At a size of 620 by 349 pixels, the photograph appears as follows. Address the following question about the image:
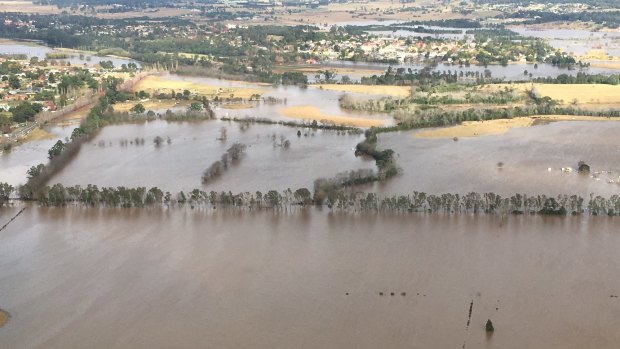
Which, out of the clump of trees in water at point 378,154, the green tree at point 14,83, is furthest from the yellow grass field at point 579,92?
the green tree at point 14,83

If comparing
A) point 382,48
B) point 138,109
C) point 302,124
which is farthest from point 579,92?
point 138,109

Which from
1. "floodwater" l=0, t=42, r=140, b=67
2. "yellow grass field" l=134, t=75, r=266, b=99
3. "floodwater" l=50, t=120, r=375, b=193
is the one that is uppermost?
"floodwater" l=0, t=42, r=140, b=67

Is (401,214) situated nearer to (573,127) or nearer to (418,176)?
(418,176)

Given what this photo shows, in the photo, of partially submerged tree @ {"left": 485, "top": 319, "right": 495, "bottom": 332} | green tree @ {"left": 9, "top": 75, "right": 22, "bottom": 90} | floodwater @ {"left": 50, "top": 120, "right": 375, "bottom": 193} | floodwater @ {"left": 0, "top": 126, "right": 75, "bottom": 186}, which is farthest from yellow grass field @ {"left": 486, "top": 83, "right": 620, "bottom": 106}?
green tree @ {"left": 9, "top": 75, "right": 22, "bottom": 90}

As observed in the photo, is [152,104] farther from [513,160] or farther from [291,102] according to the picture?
[513,160]

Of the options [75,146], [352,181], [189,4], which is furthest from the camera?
[189,4]

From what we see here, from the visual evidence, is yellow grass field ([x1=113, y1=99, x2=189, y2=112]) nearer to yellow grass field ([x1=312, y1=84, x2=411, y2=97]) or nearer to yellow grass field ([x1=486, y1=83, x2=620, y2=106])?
yellow grass field ([x1=312, y1=84, x2=411, y2=97])

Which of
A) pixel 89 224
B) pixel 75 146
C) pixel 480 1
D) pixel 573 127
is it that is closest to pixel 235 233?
pixel 89 224
